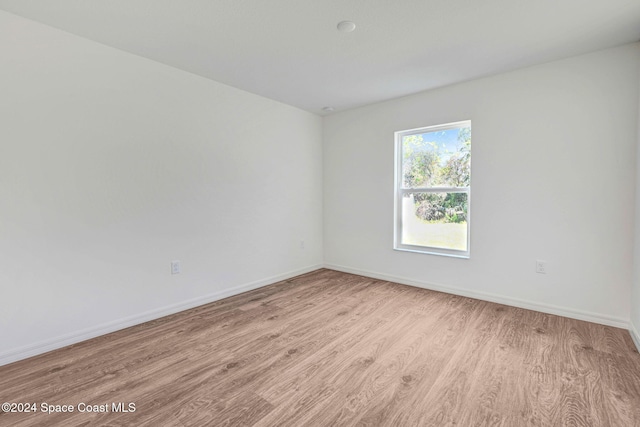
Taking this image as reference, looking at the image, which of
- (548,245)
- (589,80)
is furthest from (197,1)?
(548,245)

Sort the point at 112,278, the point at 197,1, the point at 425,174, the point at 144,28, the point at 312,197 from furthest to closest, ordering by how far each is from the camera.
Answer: the point at 312,197 → the point at 425,174 → the point at 112,278 → the point at 144,28 → the point at 197,1

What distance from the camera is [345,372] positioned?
1.87 metres

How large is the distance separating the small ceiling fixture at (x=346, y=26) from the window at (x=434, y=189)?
69.1 inches

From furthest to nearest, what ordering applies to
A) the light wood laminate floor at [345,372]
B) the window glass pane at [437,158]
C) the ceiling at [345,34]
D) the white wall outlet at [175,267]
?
the window glass pane at [437,158] < the white wall outlet at [175,267] < the ceiling at [345,34] < the light wood laminate floor at [345,372]

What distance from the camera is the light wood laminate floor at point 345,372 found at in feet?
4.91

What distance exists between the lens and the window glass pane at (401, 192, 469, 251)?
3.35 m

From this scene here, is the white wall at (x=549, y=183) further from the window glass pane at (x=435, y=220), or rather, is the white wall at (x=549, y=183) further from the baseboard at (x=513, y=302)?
the window glass pane at (x=435, y=220)

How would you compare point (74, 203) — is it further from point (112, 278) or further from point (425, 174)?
point (425, 174)

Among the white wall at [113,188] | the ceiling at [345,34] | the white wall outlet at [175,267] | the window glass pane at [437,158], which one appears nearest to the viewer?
the ceiling at [345,34]

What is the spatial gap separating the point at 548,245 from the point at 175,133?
375 cm

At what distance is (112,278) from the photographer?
2.44m

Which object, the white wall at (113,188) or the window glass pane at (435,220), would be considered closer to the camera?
the white wall at (113,188)

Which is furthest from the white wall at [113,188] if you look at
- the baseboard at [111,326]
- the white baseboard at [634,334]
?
the white baseboard at [634,334]

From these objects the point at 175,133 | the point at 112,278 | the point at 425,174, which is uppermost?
the point at 175,133
